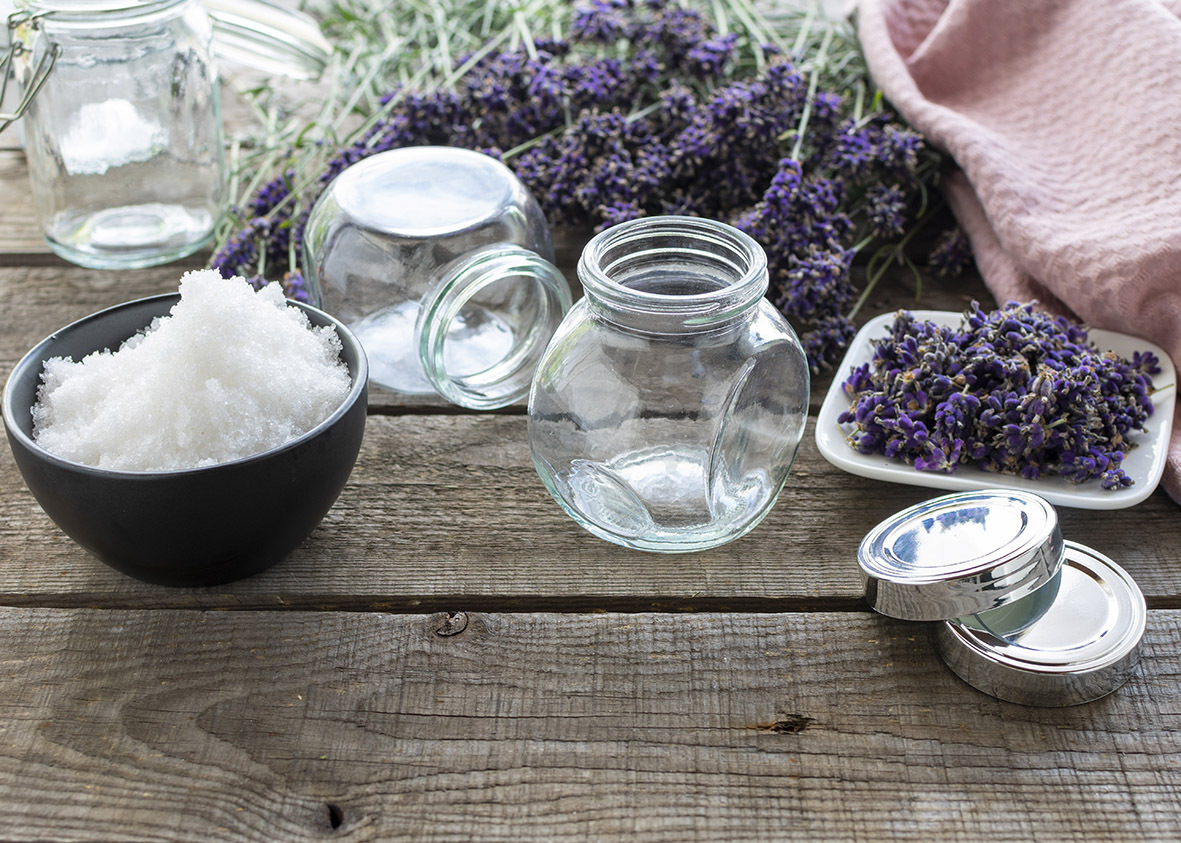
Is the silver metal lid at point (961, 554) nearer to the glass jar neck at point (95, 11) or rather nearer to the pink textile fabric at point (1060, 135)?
the pink textile fabric at point (1060, 135)

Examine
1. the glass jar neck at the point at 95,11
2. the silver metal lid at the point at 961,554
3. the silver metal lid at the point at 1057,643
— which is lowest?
the silver metal lid at the point at 1057,643

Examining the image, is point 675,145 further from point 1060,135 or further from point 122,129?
point 122,129

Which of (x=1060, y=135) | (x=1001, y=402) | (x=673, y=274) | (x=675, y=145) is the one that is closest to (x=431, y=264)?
(x=673, y=274)

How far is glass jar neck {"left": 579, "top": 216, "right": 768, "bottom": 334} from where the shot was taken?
690 millimetres

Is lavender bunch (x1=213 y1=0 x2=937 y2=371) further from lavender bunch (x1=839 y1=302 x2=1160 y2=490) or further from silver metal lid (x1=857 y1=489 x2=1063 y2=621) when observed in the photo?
silver metal lid (x1=857 y1=489 x2=1063 y2=621)

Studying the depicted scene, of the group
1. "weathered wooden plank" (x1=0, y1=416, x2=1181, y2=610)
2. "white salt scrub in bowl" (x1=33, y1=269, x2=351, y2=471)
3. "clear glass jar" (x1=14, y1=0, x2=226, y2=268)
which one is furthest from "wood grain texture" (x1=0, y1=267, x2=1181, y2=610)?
"clear glass jar" (x1=14, y1=0, x2=226, y2=268)

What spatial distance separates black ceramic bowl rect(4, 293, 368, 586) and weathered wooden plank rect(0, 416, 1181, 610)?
5cm

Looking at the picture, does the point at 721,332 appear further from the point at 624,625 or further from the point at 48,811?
the point at 48,811

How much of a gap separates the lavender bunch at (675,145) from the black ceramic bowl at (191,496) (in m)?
0.35

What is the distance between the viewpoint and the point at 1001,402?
0.79 metres

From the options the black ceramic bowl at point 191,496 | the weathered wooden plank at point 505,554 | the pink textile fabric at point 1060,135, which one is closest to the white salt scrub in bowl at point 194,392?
the black ceramic bowl at point 191,496

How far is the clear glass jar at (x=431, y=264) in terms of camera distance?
89 cm

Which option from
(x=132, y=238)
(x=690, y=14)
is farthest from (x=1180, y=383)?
(x=132, y=238)

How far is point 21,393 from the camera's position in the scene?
676mm
